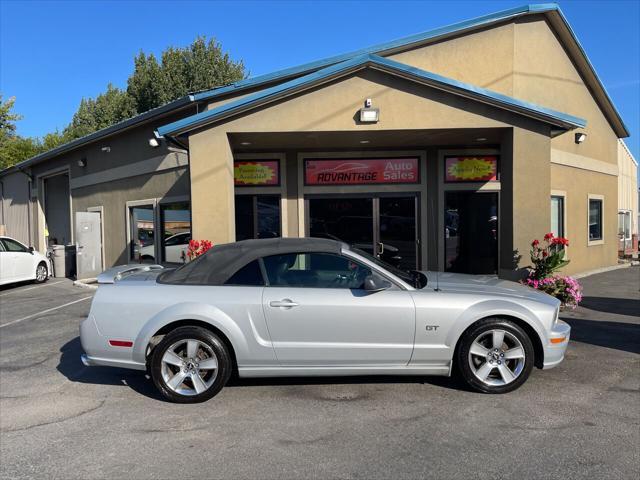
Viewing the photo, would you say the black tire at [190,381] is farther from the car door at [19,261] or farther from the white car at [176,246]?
the car door at [19,261]

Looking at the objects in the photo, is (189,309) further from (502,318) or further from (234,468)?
(502,318)

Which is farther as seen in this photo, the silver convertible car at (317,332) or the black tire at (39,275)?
the black tire at (39,275)

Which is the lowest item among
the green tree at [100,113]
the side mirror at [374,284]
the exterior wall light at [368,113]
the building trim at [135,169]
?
the side mirror at [374,284]

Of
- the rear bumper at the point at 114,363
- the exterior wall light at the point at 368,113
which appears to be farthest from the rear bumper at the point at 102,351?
the exterior wall light at the point at 368,113

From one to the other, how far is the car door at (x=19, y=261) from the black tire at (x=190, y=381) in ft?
36.4

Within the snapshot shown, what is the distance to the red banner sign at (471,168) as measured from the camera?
37.8 feet

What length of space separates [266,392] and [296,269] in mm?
1225

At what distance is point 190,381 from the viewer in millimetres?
4559

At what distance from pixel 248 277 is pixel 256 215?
7.10 meters

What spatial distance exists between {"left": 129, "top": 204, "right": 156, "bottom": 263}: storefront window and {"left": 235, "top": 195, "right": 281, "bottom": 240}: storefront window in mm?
3088

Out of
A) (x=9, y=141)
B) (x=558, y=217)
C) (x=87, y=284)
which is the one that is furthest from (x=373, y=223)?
(x=9, y=141)

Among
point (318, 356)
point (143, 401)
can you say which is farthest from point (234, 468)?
point (143, 401)

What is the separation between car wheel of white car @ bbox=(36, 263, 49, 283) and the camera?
14320 mm

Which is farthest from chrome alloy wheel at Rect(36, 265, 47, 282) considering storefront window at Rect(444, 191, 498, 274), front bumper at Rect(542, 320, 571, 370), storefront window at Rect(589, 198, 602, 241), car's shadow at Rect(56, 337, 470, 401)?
storefront window at Rect(589, 198, 602, 241)
